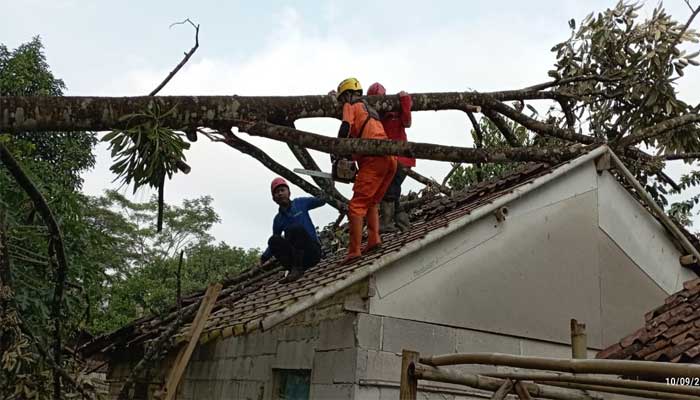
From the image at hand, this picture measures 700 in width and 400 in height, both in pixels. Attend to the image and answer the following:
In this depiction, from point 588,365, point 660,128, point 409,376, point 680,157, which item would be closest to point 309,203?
point 409,376

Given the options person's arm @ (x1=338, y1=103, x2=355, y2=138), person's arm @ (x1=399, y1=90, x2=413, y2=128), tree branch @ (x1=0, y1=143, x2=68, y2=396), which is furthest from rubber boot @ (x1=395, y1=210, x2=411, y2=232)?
tree branch @ (x1=0, y1=143, x2=68, y2=396)

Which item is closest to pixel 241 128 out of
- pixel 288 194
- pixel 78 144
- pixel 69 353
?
pixel 288 194

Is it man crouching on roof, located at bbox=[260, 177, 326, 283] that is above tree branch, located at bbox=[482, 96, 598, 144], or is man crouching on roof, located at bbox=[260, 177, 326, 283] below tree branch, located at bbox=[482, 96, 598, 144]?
below

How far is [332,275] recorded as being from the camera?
6.43 meters

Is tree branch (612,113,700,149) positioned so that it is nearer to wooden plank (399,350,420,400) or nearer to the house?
the house

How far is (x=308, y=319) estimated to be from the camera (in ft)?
22.2

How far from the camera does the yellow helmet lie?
20.3 ft

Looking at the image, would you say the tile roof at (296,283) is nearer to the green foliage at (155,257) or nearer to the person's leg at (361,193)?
the person's leg at (361,193)

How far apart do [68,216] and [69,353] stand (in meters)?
1.35

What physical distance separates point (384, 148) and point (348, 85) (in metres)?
1.28

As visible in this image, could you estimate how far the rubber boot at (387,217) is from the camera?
7410 millimetres

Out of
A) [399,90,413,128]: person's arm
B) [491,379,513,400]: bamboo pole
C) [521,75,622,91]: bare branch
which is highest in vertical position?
[521,75,622,91]: bare branch

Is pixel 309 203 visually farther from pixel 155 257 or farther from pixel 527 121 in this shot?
pixel 155 257

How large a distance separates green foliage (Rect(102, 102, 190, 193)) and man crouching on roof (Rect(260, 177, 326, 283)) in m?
2.42
